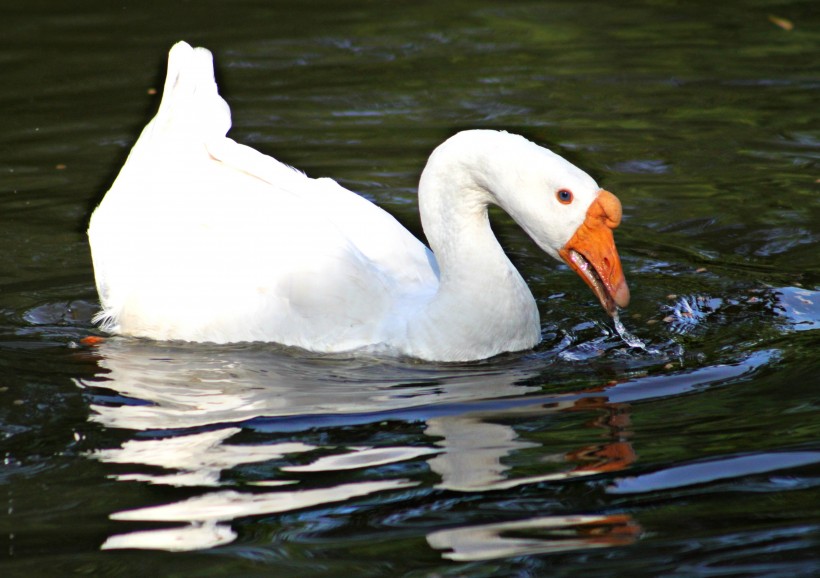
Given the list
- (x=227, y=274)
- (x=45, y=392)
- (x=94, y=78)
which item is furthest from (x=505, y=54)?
(x=45, y=392)

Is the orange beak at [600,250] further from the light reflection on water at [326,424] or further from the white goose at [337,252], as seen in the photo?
the light reflection on water at [326,424]

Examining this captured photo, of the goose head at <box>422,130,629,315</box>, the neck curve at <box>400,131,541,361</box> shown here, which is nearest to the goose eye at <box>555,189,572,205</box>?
the goose head at <box>422,130,629,315</box>

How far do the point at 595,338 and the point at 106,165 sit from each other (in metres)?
4.43

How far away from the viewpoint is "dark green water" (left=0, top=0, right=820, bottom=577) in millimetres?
4352

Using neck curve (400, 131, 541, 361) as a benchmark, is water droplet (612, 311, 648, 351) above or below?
below

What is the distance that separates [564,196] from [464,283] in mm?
709

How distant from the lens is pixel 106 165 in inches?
363

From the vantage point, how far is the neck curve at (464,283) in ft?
19.8

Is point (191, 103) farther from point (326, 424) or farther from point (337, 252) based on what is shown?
point (326, 424)

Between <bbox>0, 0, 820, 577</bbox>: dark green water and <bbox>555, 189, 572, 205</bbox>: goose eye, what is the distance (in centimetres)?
83

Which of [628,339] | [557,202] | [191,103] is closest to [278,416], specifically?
[557,202]

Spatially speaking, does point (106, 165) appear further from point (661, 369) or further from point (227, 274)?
point (661, 369)

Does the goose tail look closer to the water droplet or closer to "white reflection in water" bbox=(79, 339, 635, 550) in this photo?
"white reflection in water" bbox=(79, 339, 635, 550)

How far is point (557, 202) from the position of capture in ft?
18.5
